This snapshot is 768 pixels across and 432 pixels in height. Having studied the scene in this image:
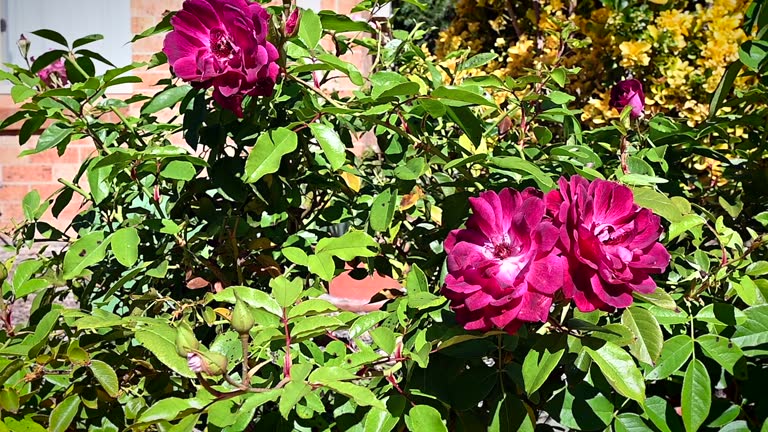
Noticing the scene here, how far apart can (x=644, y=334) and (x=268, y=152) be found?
0.45 meters

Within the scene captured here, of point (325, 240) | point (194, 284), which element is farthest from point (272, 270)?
point (325, 240)

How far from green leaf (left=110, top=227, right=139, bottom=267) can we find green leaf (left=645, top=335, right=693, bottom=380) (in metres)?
0.62

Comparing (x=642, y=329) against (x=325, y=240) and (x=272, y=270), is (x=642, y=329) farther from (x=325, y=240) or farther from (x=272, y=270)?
(x=272, y=270)

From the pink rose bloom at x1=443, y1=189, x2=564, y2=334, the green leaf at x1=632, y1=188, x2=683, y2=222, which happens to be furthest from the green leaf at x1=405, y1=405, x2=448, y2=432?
the green leaf at x1=632, y1=188, x2=683, y2=222

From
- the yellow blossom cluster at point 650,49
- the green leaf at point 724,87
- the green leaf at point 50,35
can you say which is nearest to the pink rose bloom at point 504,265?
the green leaf at point 724,87

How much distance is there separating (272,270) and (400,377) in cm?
30

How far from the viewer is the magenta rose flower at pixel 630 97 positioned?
1193mm

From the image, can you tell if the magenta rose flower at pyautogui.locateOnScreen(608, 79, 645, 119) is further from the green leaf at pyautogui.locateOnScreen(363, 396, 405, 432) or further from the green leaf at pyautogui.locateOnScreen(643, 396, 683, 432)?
the green leaf at pyautogui.locateOnScreen(363, 396, 405, 432)

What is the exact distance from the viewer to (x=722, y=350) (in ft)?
2.77

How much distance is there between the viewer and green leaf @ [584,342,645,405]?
2.30ft

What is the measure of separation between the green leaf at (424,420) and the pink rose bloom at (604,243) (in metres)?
0.18

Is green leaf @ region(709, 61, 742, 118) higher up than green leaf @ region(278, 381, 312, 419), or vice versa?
green leaf @ region(709, 61, 742, 118)

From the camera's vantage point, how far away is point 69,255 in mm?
957

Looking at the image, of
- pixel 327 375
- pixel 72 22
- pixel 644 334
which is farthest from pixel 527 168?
pixel 72 22
